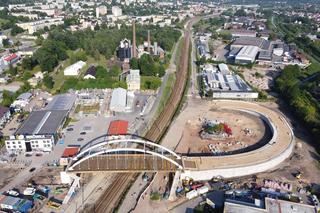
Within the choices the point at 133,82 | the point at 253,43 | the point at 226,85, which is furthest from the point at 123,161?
the point at 253,43

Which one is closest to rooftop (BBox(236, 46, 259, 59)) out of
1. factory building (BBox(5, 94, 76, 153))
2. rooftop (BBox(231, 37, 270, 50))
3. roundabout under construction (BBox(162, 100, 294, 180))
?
rooftop (BBox(231, 37, 270, 50))

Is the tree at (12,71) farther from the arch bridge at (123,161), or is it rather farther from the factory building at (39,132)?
the arch bridge at (123,161)

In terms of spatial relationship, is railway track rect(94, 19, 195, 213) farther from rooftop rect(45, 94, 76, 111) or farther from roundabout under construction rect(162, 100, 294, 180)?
rooftop rect(45, 94, 76, 111)

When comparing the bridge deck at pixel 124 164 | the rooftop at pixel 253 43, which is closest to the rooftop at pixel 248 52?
the rooftop at pixel 253 43

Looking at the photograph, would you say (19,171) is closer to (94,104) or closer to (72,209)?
(72,209)

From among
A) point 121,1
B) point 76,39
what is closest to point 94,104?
point 76,39

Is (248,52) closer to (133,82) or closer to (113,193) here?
(133,82)

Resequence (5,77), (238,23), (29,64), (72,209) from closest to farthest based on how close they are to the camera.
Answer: (72,209)
(5,77)
(29,64)
(238,23)
